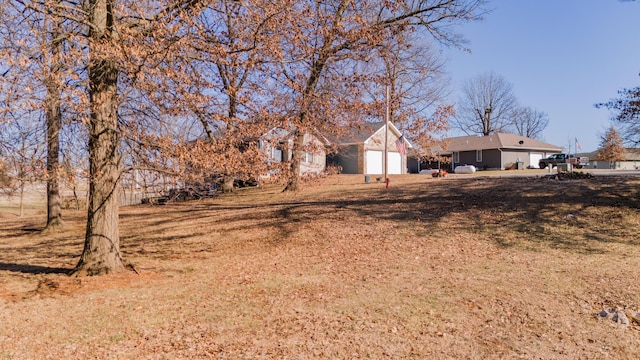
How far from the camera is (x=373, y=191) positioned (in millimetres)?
17594

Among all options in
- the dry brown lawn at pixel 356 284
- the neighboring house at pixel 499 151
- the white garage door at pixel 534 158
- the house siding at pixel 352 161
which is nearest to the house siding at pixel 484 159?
the neighboring house at pixel 499 151

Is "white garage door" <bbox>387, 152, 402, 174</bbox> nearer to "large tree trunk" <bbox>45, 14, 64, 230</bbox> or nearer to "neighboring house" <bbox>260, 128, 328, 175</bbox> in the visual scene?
"neighboring house" <bbox>260, 128, 328, 175</bbox>

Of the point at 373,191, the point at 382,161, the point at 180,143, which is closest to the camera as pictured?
the point at 180,143

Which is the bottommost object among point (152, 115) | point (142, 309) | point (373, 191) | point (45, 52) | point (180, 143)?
point (142, 309)

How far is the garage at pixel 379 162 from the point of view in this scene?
34.2m

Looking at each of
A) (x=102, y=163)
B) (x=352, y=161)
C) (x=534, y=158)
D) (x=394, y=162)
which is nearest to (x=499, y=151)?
(x=534, y=158)

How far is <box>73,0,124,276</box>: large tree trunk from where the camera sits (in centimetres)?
764

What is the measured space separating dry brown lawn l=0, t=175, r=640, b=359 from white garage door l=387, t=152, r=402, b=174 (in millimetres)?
20827

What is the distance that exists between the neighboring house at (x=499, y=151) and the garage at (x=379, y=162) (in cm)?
690

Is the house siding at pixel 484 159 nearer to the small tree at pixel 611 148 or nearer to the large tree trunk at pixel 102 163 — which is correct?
the small tree at pixel 611 148

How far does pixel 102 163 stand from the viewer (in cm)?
781

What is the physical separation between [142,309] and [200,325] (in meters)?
1.28

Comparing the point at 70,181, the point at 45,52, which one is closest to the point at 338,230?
the point at 70,181

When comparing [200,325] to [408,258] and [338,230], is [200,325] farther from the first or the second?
[338,230]
